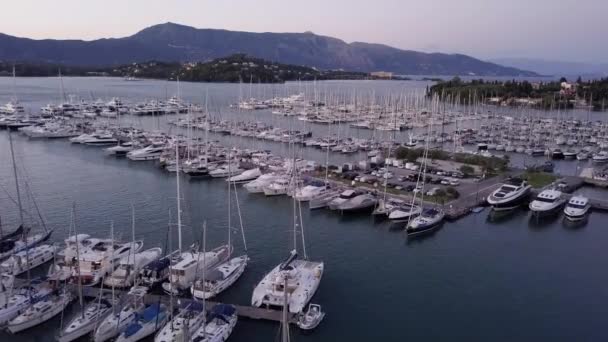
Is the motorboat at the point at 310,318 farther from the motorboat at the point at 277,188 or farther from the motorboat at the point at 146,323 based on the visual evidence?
the motorboat at the point at 277,188

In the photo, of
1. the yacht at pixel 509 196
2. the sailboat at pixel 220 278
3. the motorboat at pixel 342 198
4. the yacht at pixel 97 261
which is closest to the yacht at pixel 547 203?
the yacht at pixel 509 196

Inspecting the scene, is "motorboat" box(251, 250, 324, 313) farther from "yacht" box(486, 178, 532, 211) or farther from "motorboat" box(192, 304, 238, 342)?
"yacht" box(486, 178, 532, 211)

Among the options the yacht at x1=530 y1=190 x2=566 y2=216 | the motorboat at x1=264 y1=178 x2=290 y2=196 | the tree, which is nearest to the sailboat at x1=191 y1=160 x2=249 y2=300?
the motorboat at x1=264 y1=178 x2=290 y2=196

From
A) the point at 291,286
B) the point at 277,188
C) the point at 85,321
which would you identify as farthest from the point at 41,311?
the point at 277,188

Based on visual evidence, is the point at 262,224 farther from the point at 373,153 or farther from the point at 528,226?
the point at 373,153

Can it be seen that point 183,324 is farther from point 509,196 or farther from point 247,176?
point 509,196

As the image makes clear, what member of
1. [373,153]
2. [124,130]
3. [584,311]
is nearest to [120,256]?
[584,311]
